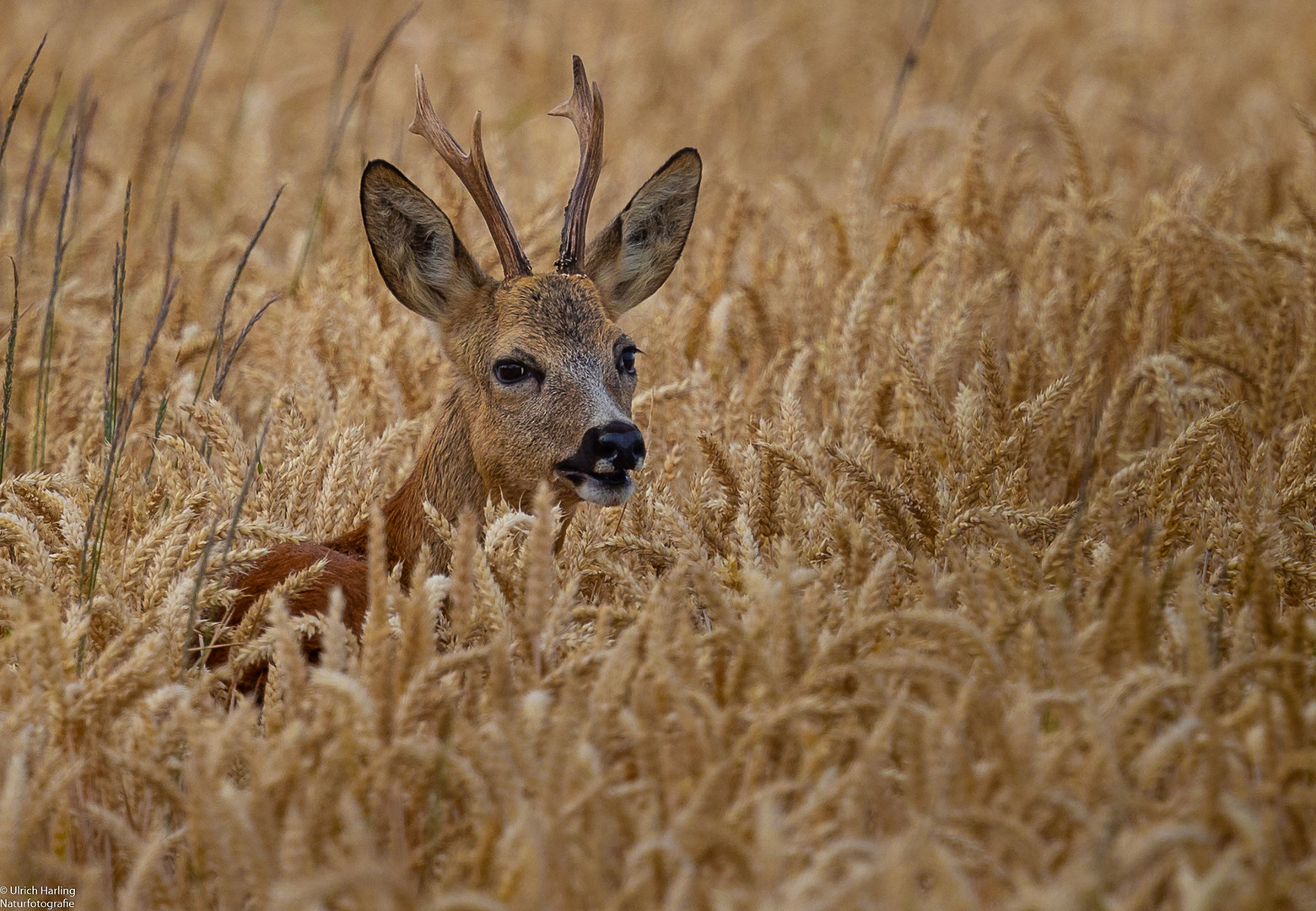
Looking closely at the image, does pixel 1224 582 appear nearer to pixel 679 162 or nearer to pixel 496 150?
pixel 679 162

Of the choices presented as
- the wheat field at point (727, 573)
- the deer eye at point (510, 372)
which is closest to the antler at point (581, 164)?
the deer eye at point (510, 372)

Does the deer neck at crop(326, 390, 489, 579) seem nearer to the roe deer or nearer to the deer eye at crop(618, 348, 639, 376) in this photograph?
the roe deer

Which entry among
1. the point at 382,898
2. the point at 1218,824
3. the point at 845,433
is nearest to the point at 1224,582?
the point at 845,433

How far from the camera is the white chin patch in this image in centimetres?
402

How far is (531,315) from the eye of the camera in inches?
176

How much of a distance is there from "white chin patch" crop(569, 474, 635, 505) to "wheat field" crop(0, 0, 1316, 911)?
0.28ft

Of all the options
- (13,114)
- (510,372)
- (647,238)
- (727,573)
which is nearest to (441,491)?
Answer: (510,372)

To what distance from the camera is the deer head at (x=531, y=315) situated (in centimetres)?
419

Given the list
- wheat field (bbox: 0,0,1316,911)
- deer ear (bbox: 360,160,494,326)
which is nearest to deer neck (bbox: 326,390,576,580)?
wheat field (bbox: 0,0,1316,911)

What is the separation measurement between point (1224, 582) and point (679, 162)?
2166 mm

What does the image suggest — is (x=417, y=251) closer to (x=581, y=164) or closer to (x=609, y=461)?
(x=581, y=164)

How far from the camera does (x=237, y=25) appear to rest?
40.6 feet

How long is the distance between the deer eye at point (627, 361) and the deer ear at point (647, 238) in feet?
1.40

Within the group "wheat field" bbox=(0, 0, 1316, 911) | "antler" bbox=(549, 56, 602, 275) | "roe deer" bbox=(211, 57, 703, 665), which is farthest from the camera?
"antler" bbox=(549, 56, 602, 275)
